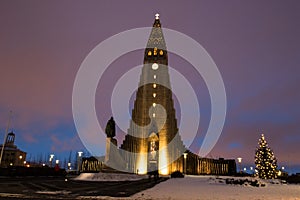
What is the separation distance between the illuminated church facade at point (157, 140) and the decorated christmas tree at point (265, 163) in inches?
639

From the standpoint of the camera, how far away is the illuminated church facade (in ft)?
188

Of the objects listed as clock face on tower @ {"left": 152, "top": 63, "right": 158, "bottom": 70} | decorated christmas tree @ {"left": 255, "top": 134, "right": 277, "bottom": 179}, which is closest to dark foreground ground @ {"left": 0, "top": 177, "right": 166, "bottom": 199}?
decorated christmas tree @ {"left": 255, "top": 134, "right": 277, "bottom": 179}

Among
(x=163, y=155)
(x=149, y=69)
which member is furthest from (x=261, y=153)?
(x=149, y=69)

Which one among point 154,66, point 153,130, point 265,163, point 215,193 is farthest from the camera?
point 154,66

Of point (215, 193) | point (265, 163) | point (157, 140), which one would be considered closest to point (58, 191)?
point (215, 193)

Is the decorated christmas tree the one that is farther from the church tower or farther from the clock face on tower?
the clock face on tower

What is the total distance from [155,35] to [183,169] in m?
34.7

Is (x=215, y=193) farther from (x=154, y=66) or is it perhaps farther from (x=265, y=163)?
(x=154, y=66)

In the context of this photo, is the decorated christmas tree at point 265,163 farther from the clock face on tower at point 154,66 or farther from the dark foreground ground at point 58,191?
the clock face on tower at point 154,66

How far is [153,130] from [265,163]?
24851 millimetres

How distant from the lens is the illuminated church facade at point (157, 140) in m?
57.2

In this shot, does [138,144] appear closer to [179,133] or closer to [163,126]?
[163,126]

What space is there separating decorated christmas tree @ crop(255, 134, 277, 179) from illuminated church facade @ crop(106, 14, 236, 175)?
1622 cm

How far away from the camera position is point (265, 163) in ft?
143
